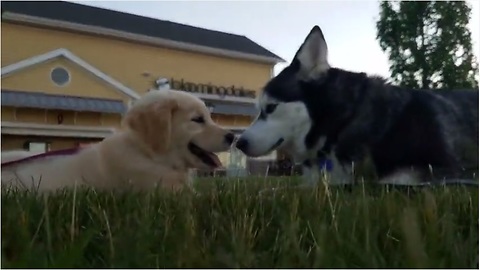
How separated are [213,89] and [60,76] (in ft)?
13.0

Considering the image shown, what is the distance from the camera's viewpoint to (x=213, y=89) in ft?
19.5

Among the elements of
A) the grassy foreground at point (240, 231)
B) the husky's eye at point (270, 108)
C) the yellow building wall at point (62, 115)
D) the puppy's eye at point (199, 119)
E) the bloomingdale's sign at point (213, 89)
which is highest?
the bloomingdale's sign at point (213, 89)

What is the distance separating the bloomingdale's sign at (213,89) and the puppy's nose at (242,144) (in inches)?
91.7

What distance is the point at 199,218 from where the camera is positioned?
137 cm

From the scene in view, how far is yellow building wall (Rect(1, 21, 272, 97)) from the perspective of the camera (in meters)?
6.33

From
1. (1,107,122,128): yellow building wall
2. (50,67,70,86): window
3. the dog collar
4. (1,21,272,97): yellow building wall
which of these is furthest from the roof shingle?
the dog collar

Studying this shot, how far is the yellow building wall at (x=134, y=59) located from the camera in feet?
20.8

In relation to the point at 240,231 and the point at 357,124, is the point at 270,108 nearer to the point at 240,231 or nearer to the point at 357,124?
the point at 357,124

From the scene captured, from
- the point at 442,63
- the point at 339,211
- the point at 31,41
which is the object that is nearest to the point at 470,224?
the point at 339,211

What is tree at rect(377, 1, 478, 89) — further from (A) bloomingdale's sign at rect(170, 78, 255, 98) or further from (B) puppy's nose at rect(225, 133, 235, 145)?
(A) bloomingdale's sign at rect(170, 78, 255, 98)

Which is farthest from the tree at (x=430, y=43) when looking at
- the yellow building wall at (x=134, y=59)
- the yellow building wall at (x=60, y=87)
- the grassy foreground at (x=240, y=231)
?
the yellow building wall at (x=60, y=87)

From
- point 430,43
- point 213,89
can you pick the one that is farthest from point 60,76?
point 430,43

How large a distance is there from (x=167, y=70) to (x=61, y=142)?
5.21 ft

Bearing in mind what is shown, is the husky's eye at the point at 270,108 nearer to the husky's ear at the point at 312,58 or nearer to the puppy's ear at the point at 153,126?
the husky's ear at the point at 312,58
